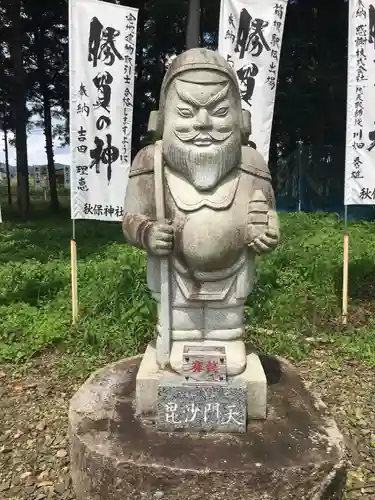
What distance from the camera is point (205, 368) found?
2.56 metres

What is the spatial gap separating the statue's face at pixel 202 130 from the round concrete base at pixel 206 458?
4.20ft

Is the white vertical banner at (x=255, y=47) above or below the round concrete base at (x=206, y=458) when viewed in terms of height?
above

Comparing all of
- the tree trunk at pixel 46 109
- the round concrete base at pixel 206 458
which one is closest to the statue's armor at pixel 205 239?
the round concrete base at pixel 206 458

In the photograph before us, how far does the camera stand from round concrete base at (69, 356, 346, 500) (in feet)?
7.30

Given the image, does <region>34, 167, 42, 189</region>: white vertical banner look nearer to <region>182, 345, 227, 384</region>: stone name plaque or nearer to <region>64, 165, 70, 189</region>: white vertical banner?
<region>64, 165, 70, 189</region>: white vertical banner

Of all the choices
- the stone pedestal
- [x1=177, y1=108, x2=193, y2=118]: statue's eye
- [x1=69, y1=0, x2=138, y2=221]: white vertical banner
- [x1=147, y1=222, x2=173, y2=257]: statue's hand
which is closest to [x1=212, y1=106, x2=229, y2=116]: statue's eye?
[x1=177, y1=108, x2=193, y2=118]: statue's eye

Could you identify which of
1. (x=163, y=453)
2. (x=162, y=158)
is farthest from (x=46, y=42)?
(x=163, y=453)

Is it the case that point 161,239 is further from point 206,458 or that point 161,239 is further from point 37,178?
point 37,178

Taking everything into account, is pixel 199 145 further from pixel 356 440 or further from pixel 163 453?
pixel 356 440

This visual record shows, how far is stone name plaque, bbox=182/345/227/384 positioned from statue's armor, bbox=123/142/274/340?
26 cm

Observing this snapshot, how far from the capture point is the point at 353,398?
387 cm

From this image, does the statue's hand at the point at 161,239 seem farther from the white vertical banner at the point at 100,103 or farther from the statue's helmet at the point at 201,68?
the white vertical banner at the point at 100,103

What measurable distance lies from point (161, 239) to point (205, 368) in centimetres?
69

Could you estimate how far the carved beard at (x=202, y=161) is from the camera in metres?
2.58
